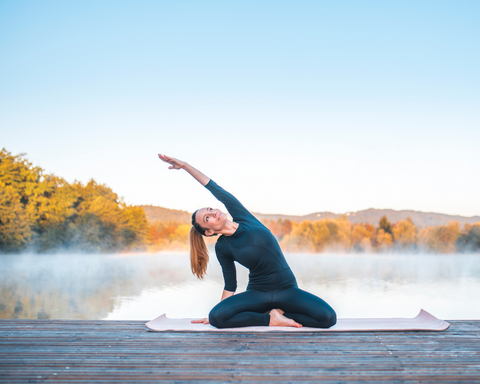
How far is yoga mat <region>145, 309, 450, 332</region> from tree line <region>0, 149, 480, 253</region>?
15.7 metres

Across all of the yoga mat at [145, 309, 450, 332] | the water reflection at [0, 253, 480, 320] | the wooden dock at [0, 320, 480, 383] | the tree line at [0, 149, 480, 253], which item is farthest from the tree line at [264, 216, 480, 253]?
the wooden dock at [0, 320, 480, 383]

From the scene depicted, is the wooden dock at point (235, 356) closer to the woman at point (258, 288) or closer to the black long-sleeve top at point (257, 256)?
the woman at point (258, 288)

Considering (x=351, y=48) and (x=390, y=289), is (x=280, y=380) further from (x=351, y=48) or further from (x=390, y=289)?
(x=351, y=48)

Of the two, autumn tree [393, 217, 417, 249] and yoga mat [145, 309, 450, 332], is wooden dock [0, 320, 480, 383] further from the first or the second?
autumn tree [393, 217, 417, 249]

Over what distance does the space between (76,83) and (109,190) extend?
844 cm

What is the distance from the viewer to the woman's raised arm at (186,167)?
96.0 inches

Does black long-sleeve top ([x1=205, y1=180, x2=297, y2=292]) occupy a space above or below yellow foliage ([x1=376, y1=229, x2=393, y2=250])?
above

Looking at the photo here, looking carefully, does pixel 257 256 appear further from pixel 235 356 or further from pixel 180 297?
pixel 180 297

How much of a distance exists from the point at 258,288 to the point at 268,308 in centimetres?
15

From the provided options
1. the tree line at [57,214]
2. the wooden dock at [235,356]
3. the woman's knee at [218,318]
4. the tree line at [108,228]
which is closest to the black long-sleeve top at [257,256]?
the woman's knee at [218,318]

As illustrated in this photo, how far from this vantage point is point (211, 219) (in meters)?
2.27

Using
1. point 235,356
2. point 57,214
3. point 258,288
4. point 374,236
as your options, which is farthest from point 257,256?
point 374,236

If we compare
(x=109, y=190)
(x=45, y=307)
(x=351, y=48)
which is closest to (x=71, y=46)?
(x=109, y=190)

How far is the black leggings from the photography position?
7.14ft
